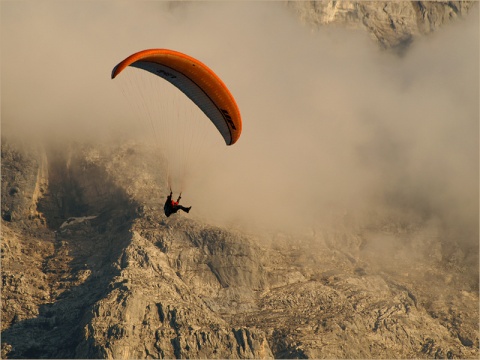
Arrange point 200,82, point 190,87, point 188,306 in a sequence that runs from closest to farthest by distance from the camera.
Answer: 1. point 200,82
2. point 190,87
3. point 188,306

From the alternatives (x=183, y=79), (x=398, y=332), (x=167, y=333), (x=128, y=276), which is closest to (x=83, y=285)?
(x=128, y=276)

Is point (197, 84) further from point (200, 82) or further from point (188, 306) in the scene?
point (188, 306)

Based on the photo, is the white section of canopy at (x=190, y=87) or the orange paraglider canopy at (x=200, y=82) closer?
the orange paraglider canopy at (x=200, y=82)

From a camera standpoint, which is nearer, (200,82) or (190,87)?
(200,82)

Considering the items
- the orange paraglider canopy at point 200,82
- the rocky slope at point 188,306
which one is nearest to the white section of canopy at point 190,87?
the orange paraglider canopy at point 200,82

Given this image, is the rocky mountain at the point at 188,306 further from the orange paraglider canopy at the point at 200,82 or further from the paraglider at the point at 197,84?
the orange paraglider canopy at the point at 200,82

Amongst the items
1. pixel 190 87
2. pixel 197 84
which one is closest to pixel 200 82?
pixel 197 84

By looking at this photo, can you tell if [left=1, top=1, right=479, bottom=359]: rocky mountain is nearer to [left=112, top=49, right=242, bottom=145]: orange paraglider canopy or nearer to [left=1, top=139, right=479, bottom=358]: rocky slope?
[left=1, top=139, right=479, bottom=358]: rocky slope

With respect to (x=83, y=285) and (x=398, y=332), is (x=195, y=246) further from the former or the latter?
(x=398, y=332)
